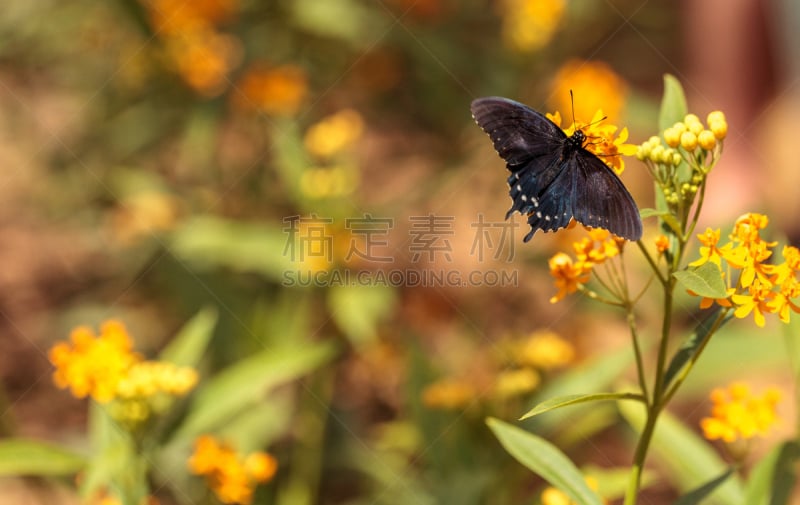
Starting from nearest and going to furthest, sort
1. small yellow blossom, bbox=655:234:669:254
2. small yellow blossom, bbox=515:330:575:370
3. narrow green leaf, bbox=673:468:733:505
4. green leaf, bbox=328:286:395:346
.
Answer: small yellow blossom, bbox=655:234:669:254
narrow green leaf, bbox=673:468:733:505
small yellow blossom, bbox=515:330:575:370
green leaf, bbox=328:286:395:346

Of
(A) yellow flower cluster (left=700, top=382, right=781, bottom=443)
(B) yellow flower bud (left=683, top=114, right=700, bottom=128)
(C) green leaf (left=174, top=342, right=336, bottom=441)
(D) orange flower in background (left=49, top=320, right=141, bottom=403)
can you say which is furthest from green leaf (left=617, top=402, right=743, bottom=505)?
(D) orange flower in background (left=49, top=320, right=141, bottom=403)

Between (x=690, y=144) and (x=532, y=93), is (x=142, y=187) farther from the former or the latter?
(x=690, y=144)

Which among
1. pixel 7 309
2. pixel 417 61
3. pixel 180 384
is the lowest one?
pixel 180 384

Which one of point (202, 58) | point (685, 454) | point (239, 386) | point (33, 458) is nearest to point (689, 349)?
point (685, 454)

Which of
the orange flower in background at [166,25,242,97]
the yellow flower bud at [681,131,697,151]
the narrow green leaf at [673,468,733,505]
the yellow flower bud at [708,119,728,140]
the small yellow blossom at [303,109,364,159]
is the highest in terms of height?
the orange flower in background at [166,25,242,97]

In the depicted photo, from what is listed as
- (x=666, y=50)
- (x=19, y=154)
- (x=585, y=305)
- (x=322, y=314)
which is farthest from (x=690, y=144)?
(x=666, y=50)

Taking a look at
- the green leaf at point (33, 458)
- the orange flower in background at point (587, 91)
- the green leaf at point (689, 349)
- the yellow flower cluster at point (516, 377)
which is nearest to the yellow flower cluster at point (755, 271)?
the green leaf at point (689, 349)

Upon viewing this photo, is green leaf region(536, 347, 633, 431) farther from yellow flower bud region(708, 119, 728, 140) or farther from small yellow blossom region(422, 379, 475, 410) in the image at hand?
yellow flower bud region(708, 119, 728, 140)

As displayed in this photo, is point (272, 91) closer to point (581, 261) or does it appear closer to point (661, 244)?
point (581, 261)
